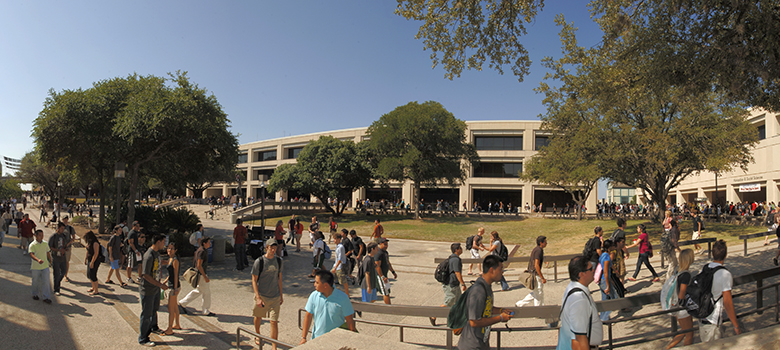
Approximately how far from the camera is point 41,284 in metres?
8.15

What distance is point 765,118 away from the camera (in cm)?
3700

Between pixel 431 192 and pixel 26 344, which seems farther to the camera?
pixel 431 192

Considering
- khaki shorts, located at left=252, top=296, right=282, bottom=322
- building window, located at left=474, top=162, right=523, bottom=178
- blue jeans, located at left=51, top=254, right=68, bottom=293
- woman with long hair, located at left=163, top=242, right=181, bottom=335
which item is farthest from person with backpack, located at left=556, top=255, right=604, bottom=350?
building window, located at left=474, top=162, right=523, bottom=178

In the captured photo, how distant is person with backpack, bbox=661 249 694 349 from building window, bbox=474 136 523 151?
52498 mm

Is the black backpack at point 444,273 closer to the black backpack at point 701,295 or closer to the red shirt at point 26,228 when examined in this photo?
the black backpack at point 701,295

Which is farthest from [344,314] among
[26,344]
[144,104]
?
[144,104]

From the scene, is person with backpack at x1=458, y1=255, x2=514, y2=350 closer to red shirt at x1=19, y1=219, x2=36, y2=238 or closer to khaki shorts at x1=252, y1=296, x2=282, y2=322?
khaki shorts at x1=252, y1=296, x2=282, y2=322

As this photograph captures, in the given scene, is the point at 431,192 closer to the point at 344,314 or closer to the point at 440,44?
the point at 440,44

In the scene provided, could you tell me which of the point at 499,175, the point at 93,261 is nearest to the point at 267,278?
the point at 93,261

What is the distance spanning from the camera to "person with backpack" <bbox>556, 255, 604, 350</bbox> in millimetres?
3174

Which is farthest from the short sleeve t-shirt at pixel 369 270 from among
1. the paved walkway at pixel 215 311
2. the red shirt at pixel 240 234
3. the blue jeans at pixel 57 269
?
the blue jeans at pixel 57 269

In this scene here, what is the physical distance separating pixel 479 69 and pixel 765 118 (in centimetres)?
4329

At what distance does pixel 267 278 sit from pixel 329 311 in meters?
2.36

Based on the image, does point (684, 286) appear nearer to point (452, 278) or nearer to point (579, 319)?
point (579, 319)
